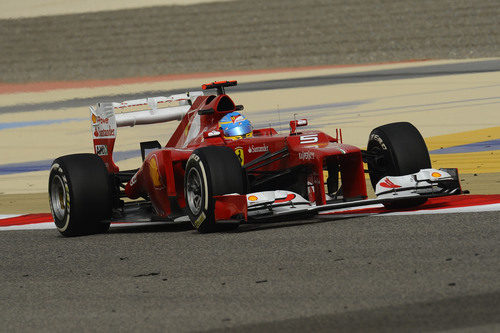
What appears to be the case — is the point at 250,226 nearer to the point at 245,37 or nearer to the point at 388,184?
the point at 388,184

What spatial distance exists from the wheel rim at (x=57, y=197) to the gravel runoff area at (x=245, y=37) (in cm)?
2664

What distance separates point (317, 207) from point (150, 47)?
112 feet

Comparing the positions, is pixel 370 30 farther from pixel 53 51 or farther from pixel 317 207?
pixel 317 207

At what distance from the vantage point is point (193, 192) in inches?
403

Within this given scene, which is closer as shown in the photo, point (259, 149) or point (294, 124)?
point (259, 149)

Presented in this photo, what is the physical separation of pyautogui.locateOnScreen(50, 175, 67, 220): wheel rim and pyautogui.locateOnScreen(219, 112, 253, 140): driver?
1899mm

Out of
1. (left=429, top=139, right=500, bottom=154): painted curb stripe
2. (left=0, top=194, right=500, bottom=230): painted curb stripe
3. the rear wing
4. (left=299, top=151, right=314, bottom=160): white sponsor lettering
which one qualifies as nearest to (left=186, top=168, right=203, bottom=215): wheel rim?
(left=299, top=151, right=314, bottom=160): white sponsor lettering

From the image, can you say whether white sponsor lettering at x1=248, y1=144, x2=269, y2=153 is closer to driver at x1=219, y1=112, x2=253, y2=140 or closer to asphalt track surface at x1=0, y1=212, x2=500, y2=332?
driver at x1=219, y1=112, x2=253, y2=140

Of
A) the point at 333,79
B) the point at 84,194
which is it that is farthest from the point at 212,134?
the point at 333,79

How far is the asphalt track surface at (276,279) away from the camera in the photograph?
5.92m

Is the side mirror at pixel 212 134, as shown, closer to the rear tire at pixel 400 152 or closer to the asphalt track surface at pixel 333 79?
the rear tire at pixel 400 152

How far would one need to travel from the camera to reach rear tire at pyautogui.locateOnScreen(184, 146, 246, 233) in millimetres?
9766

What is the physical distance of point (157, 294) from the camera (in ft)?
23.2

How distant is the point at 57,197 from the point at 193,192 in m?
2.19
